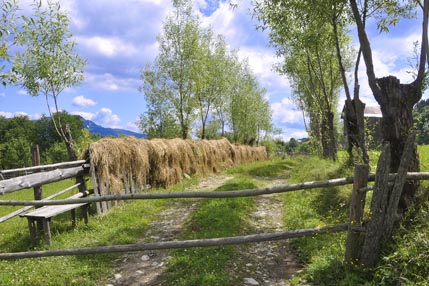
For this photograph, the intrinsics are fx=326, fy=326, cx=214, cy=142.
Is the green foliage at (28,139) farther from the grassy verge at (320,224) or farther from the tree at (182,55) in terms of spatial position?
the grassy verge at (320,224)

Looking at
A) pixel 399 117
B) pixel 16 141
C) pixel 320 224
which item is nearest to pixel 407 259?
pixel 399 117

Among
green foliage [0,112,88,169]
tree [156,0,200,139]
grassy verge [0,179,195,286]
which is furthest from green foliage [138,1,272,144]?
green foliage [0,112,88,169]

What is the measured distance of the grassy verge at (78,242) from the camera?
507 cm

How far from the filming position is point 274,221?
26.2 ft

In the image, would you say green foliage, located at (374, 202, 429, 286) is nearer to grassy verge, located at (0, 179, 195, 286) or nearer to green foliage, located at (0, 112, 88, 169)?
grassy verge, located at (0, 179, 195, 286)

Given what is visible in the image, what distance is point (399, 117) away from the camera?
5.06m

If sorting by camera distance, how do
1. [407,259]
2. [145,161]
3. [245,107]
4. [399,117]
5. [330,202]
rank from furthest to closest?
[245,107], [145,161], [330,202], [399,117], [407,259]

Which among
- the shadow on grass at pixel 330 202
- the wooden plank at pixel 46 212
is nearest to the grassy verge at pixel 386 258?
the shadow on grass at pixel 330 202

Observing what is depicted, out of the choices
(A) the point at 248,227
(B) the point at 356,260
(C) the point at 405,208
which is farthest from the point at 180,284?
(C) the point at 405,208

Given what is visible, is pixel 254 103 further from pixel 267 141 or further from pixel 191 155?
pixel 191 155

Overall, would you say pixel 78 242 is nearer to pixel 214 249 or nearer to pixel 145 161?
pixel 214 249

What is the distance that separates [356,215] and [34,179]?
19.9ft

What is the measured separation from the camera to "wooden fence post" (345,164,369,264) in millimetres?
4305

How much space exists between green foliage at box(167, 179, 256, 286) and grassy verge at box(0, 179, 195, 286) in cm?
123
